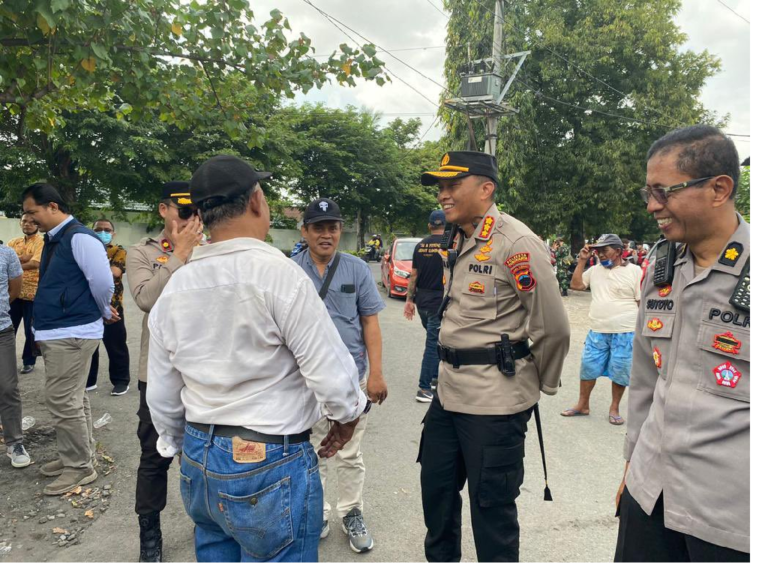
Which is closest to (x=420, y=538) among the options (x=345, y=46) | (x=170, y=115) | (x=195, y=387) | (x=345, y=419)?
(x=345, y=419)

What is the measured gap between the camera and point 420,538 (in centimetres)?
310

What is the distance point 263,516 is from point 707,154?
1751 millimetres

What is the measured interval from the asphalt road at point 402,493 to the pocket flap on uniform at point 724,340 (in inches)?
74.9

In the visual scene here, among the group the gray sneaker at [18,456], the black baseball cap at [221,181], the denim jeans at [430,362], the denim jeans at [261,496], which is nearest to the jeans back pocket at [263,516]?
the denim jeans at [261,496]

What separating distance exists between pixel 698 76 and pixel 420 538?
22080 millimetres

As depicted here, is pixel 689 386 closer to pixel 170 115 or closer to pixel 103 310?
pixel 103 310

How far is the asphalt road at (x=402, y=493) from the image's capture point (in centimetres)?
297

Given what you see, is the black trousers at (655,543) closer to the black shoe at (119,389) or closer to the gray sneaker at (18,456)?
the gray sneaker at (18,456)

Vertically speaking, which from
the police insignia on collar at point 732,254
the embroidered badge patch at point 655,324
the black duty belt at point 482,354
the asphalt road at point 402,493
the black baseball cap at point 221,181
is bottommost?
the asphalt road at point 402,493

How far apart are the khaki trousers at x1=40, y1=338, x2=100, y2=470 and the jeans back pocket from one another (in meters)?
2.44

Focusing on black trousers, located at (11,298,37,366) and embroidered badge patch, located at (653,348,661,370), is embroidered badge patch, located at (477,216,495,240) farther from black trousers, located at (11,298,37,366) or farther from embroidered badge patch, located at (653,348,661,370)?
black trousers, located at (11,298,37,366)

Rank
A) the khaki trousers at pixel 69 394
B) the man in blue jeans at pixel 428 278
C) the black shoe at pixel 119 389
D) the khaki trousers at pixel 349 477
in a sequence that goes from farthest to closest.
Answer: the man in blue jeans at pixel 428 278 < the black shoe at pixel 119 389 < the khaki trousers at pixel 69 394 < the khaki trousers at pixel 349 477

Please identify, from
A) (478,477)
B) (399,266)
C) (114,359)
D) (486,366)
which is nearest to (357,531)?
(478,477)

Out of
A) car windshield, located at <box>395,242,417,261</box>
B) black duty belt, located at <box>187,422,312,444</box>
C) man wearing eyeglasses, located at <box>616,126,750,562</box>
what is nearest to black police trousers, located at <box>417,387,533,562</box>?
man wearing eyeglasses, located at <box>616,126,750,562</box>
